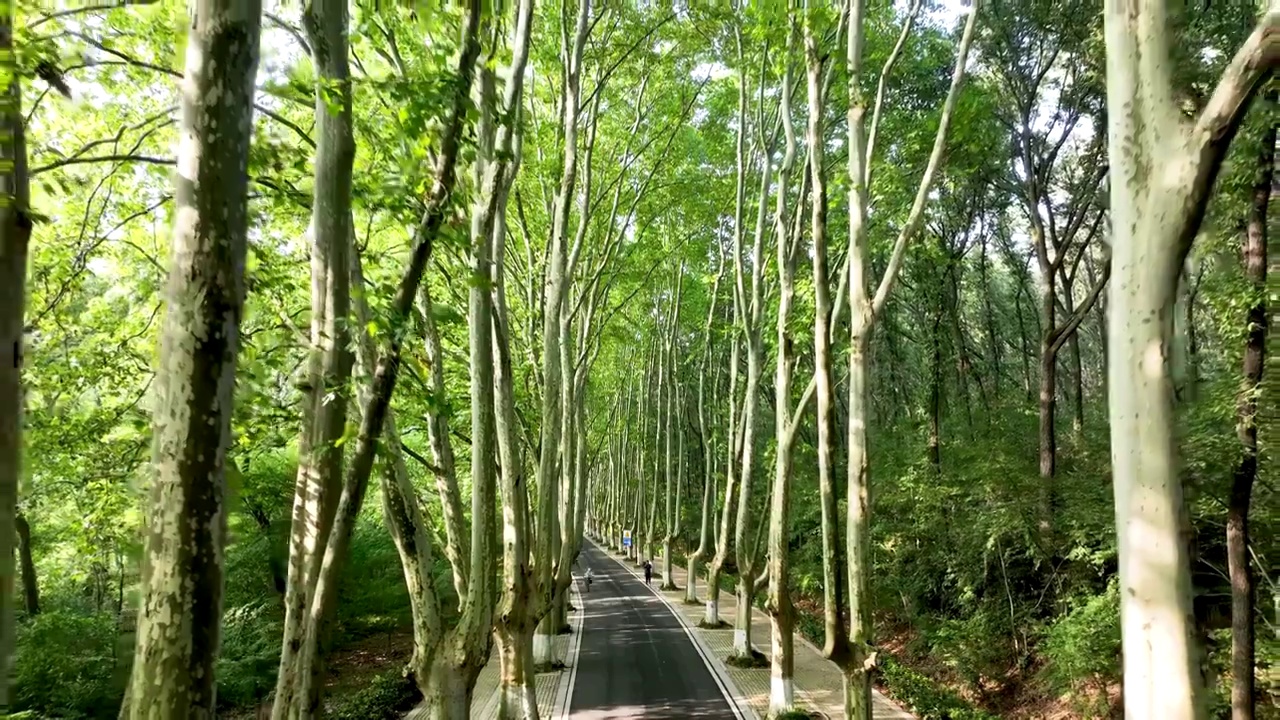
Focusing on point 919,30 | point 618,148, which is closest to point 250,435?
point 618,148

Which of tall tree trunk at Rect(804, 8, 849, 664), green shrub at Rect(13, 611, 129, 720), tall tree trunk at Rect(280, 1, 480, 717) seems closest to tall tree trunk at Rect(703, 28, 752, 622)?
tall tree trunk at Rect(804, 8, 849, 664)

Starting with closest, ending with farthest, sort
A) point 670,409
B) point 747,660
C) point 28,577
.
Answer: point 28,577, point 747,660, point 670,409

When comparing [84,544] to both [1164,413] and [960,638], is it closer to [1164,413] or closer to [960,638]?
[1164,413]

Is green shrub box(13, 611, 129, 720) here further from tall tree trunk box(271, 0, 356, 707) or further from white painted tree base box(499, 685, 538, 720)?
tall tree trunk box(271, 0, 356, 707)

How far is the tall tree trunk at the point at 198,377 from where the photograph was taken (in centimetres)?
222

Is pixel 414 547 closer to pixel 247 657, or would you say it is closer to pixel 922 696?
pixel 247 657

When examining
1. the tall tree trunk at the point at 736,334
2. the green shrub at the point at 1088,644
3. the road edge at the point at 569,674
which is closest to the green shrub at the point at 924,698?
the green shrub at the point at 1088,644

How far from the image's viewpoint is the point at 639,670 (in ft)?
55.9

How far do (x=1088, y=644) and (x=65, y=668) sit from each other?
604 inches

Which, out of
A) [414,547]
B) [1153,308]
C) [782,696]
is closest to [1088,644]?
[782,696]

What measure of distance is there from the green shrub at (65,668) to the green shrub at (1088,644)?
43.7 ft

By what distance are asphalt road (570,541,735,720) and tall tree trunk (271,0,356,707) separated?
1028 centimetres

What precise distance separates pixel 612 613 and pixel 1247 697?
64.5 feet

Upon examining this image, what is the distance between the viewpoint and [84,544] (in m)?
9.46
